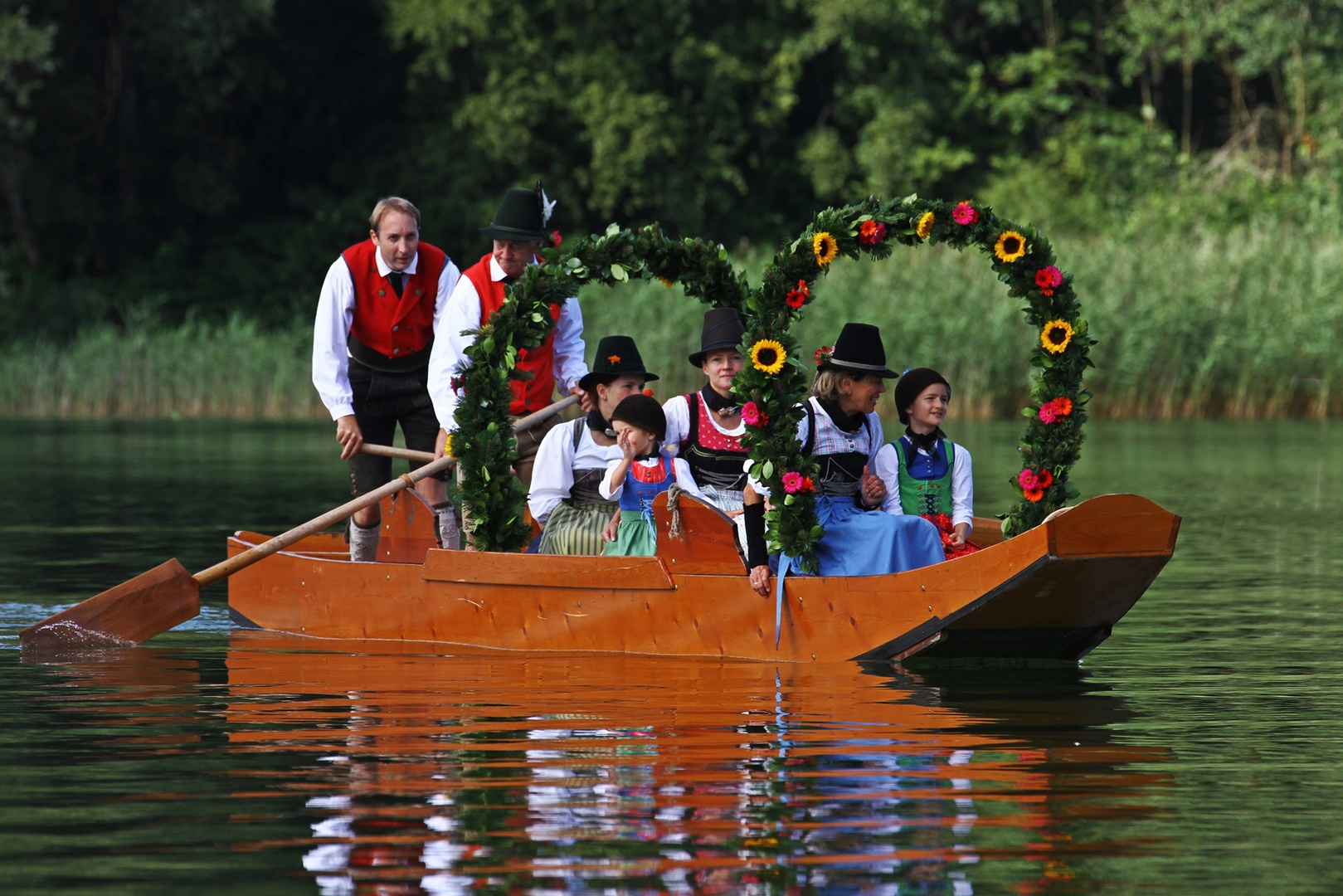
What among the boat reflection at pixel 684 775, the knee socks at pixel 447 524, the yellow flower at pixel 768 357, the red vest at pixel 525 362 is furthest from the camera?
the knee socks at pixel 447 524

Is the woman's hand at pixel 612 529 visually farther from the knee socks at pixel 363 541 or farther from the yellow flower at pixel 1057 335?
the yellow flower at pixel 1057 335

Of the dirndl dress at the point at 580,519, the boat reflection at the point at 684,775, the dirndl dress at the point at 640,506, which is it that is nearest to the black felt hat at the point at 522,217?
the dirndl dress at the point at 580,519

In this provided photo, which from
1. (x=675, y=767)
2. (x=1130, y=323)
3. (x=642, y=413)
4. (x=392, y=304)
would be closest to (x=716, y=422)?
(x=642, y=413)

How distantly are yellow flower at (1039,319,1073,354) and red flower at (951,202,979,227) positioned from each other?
1.75ft

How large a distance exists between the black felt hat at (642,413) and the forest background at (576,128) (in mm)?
21500

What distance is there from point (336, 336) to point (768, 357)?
2.23m

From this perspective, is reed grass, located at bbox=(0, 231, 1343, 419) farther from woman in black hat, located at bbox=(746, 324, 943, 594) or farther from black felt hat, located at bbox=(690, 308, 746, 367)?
woman in black hat, located at bbox=(746, 324, 943, 594)

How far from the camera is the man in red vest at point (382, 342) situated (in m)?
9.30

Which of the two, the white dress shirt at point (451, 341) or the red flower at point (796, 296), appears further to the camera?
the white dress shirt at point (451, 341)

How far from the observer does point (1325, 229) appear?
27531 millimetres

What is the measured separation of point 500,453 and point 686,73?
26865 mm

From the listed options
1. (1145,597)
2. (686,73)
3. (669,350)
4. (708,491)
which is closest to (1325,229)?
(669,350)

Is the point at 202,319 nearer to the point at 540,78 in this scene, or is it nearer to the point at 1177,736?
the point at 540,78

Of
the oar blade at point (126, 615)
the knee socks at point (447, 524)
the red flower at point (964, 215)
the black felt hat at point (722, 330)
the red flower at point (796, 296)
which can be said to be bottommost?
the oar blade at point (126, 615)
